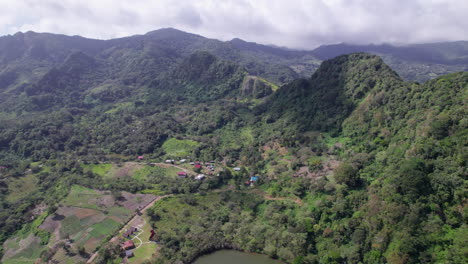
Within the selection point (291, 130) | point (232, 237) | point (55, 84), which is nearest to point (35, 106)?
point (55, 84)

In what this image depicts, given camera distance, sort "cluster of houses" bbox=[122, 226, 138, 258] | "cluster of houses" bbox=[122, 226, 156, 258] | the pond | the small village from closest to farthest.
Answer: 1. "cluster of houses" bbox=[122, 226, 138, 258]
2. "cluster of houses" bbox=[122, 226, 156, 258]
3. the pond
4. the small village

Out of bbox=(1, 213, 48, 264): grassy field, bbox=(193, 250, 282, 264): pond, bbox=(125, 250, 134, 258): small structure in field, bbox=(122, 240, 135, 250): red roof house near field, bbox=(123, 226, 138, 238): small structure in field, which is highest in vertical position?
bbox=(123, 226, 138, 238): small structure in field

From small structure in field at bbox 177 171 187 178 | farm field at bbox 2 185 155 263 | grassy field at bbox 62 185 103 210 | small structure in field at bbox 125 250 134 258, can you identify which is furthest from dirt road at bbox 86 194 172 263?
small structure in field at bbox 177 171 187 178

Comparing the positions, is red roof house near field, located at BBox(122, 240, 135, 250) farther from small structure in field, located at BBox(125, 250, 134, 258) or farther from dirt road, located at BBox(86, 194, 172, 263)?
dirt road, located at BBox(86, 194, 172, 263)

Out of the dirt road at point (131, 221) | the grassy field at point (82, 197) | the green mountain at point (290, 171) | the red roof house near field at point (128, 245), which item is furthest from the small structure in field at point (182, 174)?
the red roof house near field at point (128, 245)

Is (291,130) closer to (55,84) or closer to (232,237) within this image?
(232,237)

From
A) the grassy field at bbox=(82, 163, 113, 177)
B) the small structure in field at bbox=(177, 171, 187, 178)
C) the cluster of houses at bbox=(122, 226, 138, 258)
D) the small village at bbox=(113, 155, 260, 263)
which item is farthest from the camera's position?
the grassy field at bbox=(82, 163, 113, 177)

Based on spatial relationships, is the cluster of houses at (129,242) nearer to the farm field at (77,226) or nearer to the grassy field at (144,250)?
the grassy field at (144,250)

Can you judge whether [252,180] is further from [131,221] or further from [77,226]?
[77,226]

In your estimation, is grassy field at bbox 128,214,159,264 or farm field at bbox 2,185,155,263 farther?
farm field at bbox 2,185,155,263
